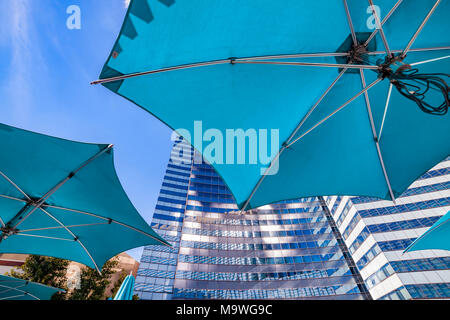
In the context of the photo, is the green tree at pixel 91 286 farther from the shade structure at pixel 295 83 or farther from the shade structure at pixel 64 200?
the shade structure at pixel 295 83

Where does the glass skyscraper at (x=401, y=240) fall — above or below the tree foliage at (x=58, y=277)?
above

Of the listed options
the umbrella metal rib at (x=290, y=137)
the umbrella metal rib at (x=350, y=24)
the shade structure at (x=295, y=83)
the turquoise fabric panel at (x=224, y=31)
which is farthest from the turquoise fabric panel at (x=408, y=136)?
the turquoise fabric panel at (x=224, y=31)

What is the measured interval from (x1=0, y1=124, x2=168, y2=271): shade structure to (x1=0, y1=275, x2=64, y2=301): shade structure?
1821mm

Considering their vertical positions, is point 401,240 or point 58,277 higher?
point 401,240

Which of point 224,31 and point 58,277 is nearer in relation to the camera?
point 224,31

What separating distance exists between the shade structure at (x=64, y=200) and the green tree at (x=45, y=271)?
8.16 meters

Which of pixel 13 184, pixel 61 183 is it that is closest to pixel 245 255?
pixel 61 183

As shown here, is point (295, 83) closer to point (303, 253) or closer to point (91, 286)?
point (91, 286)

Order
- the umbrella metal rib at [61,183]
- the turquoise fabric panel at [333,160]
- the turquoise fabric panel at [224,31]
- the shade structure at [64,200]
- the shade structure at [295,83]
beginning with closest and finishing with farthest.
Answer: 1. the turquoise fabric panel at [224,31]
2. the shade structure at [295,83]
3. the turquoise fabric panel at [333,160]
4. the shade structure at [64,200]
5. the umbrella metal rib at [61,183]

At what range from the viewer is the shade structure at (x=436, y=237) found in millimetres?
4913

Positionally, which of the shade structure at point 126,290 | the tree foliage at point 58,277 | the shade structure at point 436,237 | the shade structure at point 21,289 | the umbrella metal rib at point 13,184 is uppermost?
the tree foliage at point 58,277

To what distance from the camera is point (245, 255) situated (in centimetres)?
3145

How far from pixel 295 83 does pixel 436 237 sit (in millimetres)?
5580
